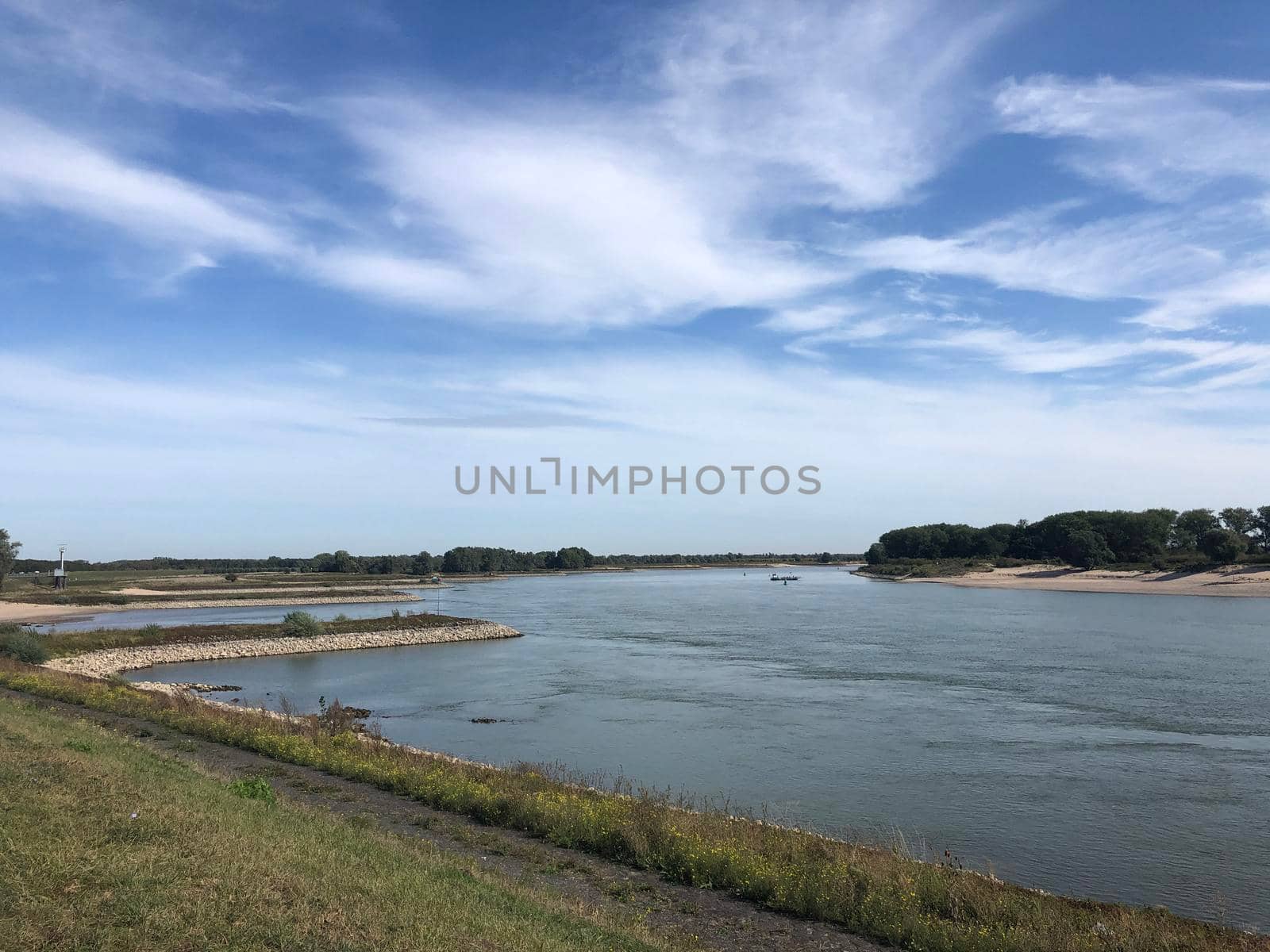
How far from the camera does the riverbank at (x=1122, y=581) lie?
79.4m

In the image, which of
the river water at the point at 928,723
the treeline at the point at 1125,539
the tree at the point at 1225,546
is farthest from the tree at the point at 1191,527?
the river water at the point at 928,723

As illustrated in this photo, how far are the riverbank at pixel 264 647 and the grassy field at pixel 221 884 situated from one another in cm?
2887

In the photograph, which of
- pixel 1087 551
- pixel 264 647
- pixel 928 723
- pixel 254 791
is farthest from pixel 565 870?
pixel 1087 551

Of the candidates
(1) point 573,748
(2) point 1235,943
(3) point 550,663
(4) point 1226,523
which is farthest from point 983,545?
(2) point 1235,943

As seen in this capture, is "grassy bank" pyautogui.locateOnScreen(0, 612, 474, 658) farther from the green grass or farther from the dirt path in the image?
the dirt path

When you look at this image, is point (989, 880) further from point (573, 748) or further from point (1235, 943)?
point (573, 748)

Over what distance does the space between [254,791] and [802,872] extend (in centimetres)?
660

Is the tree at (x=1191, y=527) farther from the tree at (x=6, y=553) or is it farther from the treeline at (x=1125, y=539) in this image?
the tree at (x=6, y=553)

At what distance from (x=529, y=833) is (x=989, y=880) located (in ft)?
18.7

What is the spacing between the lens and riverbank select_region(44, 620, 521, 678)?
37.4 meters

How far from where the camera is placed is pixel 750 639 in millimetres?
47438

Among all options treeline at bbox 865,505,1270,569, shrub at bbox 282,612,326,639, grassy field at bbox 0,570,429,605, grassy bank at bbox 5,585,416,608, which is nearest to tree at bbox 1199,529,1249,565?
treeline at bbox 865,505,1270,569

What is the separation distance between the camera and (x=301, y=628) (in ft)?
164

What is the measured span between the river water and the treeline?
4684cm
